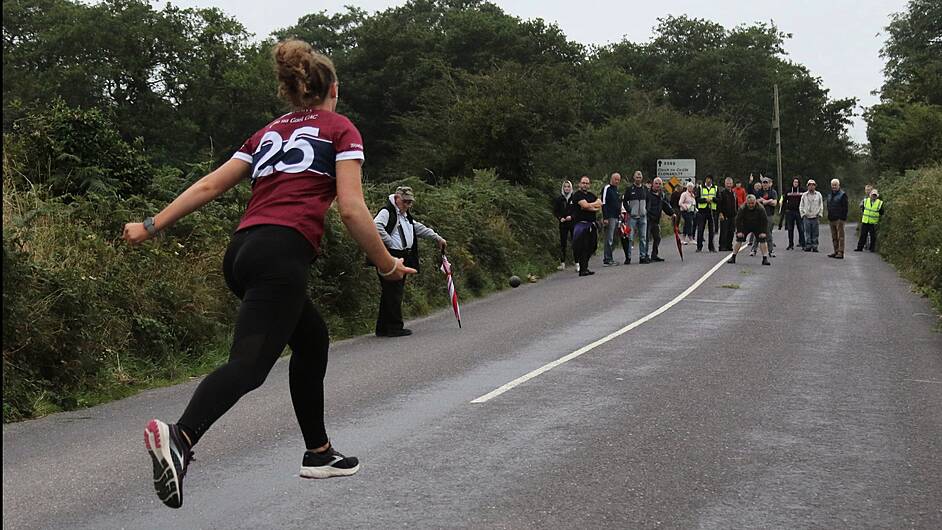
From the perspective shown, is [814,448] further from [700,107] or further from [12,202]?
[700,107]

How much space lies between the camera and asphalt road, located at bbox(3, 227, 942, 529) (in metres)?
5.62

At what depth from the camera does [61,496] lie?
236 inches

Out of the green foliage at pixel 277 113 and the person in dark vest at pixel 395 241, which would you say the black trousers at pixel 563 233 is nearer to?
the green foliage at pixel 277 113

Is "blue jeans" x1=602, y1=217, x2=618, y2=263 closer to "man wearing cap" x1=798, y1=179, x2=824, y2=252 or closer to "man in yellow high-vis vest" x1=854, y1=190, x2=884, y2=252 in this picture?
"man wearing cap" x1=798, y1=179, x2=824, y2=252

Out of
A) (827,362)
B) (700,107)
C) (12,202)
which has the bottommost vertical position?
(827,362)

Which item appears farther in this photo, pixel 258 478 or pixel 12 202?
pixel 12 202

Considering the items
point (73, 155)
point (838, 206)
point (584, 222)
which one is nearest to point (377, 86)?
point (838, 206)

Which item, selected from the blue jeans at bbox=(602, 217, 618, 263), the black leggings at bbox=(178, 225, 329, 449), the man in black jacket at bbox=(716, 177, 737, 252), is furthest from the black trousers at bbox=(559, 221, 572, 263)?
the black leggings at bbox=(178, 225, 329, 449)

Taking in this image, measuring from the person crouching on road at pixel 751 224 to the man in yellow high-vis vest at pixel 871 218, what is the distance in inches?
277

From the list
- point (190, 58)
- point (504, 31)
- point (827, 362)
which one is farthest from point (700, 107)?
point (827, 362)

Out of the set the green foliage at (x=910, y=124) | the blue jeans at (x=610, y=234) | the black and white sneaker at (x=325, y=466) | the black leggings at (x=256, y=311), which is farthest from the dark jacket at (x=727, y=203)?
the black leggings at (x=256, y=311)

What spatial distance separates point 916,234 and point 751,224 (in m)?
3.88

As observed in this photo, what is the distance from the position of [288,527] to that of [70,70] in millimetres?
58222

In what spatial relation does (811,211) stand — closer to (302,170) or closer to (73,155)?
(73,155)
